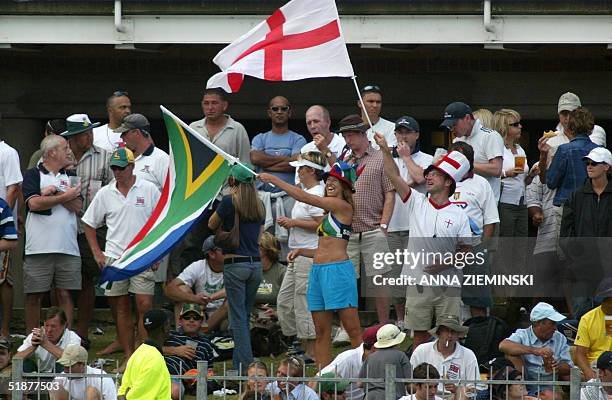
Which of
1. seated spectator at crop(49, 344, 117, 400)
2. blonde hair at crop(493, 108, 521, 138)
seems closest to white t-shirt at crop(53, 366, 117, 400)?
seated spectator at crop(49, 344, 117, 400)

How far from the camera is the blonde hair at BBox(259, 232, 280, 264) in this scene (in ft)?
48.9

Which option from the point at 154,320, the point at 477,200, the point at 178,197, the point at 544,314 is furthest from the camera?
the point at 477,200

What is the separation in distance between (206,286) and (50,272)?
1375mm

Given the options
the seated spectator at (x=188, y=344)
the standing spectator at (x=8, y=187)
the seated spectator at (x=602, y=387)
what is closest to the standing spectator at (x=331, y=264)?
the seated spectator at (x=188, y=344)

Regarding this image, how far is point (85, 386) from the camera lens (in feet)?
38.7

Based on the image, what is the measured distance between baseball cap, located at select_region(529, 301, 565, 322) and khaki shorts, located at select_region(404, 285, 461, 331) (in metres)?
0.60

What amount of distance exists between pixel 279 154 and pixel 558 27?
2.99m

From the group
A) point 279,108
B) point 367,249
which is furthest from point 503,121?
point 279,108

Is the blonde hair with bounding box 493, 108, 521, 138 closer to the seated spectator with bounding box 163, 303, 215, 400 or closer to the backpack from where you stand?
the backpack

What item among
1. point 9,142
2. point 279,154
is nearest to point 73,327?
point 279,154

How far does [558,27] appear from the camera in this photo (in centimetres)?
1587

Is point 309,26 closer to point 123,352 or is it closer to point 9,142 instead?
point 123,352

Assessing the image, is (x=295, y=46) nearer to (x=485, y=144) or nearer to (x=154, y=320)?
(x=485, y=144)

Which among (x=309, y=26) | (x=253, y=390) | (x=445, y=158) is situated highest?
(x=309, y=26)
